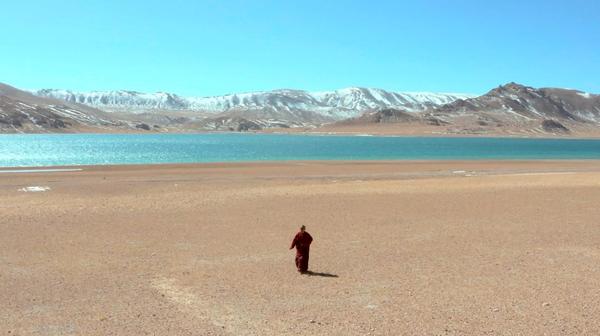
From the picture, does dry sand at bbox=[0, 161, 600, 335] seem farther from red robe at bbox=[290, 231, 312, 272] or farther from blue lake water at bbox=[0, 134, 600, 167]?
blue lake water at bbox=[0, 134, 600, 167]

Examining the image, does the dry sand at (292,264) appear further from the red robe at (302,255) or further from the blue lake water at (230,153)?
the blue lake water at (230,153)

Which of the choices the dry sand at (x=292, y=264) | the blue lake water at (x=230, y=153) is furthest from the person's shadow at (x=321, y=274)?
the blue lake water at (x=230, y=153)

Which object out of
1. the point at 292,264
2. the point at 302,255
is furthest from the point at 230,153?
the point at 302,255

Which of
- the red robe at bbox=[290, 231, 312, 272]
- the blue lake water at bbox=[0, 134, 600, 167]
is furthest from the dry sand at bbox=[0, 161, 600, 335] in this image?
the blue lake water at bbox=[0, 134, 600, 167]

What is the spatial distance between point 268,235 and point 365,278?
20.8 feet

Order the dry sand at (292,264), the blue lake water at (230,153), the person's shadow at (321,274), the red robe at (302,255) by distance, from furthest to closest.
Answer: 1. the blue lake water at (230,153)
2. the red robe at (302,255)
3. the person's shadow at (321,274)
4. the dry sand at (292,264)

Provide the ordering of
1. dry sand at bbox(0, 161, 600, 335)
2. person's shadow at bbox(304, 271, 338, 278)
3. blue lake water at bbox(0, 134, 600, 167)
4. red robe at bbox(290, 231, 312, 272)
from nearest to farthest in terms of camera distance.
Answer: dry sand at bbox(0, 161, 600, 335) → person's shadow at bbox(304, 271, 338, 278) → red robe at bbox(290, 231, 312, 272) → blue lake water at bbox(0, 134, 600, 167)

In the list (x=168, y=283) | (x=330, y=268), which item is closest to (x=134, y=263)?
(x=168, y=283)

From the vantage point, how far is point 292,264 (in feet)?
51.0

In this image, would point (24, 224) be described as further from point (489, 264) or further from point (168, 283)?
point (489, 264)

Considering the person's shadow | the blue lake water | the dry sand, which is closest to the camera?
the dry sand

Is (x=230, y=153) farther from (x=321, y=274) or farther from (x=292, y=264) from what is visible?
(x=321, y=274)

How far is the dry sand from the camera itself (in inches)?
424

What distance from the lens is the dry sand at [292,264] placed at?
1078cm
